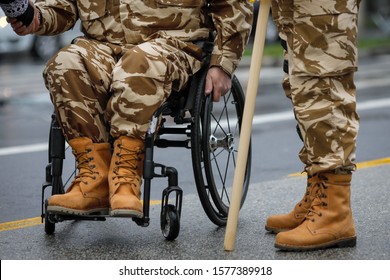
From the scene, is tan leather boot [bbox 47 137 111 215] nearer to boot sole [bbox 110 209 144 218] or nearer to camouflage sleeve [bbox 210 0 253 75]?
boot sole [bbox 110 209 144 218]

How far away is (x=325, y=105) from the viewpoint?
420 cm

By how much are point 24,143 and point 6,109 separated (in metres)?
2.42

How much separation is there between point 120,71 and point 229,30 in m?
0.58

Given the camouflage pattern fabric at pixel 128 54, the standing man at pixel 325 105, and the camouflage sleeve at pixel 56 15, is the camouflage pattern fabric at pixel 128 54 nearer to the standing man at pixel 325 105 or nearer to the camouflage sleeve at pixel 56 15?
the camouflage sleeve at pixel 56 15

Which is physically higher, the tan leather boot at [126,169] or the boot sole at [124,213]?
the tan leather boot at [126,169]

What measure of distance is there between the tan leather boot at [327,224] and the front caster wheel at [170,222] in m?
0.45

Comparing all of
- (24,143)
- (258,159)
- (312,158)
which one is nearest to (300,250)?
(312,158)

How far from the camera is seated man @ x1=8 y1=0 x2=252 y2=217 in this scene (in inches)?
171

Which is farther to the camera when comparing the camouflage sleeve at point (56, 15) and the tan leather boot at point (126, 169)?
the camouflage sleeve at point (56, 15)

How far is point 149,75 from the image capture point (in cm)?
436

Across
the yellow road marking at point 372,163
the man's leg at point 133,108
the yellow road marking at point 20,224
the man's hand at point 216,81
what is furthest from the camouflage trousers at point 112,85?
the yellow road marking at point 372,163

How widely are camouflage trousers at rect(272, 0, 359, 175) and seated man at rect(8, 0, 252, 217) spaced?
51 centimetres

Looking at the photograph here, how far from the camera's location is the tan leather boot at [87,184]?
14.4 feet

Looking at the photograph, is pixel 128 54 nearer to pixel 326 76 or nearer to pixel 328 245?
pixel 326 76
